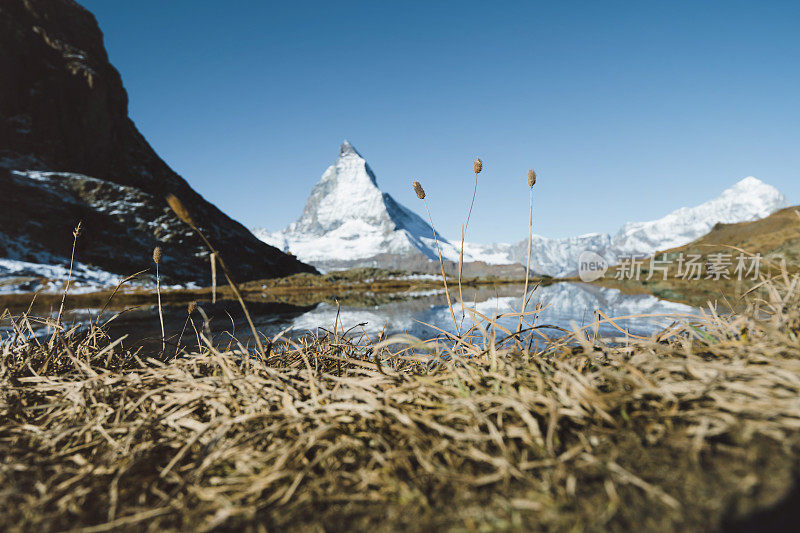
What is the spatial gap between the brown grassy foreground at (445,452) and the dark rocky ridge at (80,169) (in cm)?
3175

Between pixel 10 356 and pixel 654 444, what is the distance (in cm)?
219

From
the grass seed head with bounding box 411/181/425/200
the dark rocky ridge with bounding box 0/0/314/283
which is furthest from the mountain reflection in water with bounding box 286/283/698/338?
the dark rocky ridge with bounding box 0/0/314/283

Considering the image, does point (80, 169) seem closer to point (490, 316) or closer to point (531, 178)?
point (490, 316)

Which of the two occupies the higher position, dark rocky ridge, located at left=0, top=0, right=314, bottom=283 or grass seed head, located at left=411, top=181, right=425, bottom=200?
dark rocky ridge, located at left=0, top=0, right=314, bottom=283

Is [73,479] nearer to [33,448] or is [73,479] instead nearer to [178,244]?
[33,448]

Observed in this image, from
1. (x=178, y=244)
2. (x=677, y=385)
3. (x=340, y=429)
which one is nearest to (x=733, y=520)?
(x=677, y=385)

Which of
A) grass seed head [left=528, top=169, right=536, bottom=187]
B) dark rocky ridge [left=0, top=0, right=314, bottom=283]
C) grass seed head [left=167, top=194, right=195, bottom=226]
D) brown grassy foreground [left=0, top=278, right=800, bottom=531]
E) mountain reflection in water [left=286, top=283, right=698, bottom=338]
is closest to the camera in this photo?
brown grassy foreground [left=0, top=278, right=800, bottom=531]

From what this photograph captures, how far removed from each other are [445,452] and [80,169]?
2102 inches

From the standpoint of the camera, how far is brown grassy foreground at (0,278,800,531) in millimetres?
573

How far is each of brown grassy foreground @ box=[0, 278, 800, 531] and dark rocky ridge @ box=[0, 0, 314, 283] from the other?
104ft

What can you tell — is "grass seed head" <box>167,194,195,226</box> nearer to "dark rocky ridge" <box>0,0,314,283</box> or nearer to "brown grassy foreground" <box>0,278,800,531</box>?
"brown grassy foreground" <box>0,278,800,531</box>

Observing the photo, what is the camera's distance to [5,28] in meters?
39.0

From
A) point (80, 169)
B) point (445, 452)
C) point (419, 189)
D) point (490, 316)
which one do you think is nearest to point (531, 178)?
point (419, 189)

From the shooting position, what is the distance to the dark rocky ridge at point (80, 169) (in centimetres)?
3022
